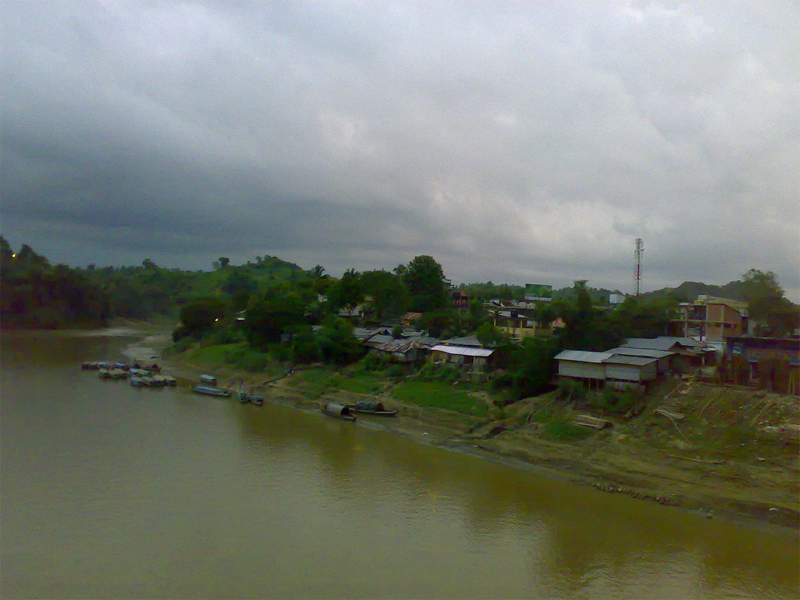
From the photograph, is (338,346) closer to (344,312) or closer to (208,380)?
(208,380)

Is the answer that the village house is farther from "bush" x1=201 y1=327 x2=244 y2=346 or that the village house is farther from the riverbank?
"bush" x1=201 y1=327 x2=244 y2=346

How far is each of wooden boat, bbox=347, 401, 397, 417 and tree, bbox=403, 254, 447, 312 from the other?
21.2 meters

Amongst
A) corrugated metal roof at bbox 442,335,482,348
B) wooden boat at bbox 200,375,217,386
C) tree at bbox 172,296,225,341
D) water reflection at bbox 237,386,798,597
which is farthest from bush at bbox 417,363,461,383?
tree at bbox 172,296,225,341

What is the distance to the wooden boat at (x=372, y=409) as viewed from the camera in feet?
90.4

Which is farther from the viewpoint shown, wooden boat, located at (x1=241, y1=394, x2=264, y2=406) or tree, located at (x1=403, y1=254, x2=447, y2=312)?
tree, located at (x1=403, y1=254, x2=447, y2=312)

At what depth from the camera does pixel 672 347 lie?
25562 mm

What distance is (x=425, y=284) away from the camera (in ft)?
166

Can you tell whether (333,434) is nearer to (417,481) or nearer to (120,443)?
(417,481)

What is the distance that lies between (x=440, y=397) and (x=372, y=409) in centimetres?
361

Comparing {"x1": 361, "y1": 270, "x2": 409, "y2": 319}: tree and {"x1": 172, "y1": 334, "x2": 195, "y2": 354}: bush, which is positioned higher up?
{"x1": 361, "y1": 270, "x2": 409, "y2": 319}: tree

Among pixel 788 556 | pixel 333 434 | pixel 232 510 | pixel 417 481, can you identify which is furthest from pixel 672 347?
pixel 232 510

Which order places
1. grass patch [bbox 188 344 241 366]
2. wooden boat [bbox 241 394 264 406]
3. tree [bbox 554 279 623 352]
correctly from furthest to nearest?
grass patch [bbox 188 344 241 366]
wooden boat [bbox 241 394 264 406]
tree [bbox 554 279 623 352]

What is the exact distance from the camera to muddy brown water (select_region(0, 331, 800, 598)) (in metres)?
11.6

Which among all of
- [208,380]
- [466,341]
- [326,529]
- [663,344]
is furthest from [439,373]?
[208,380]
